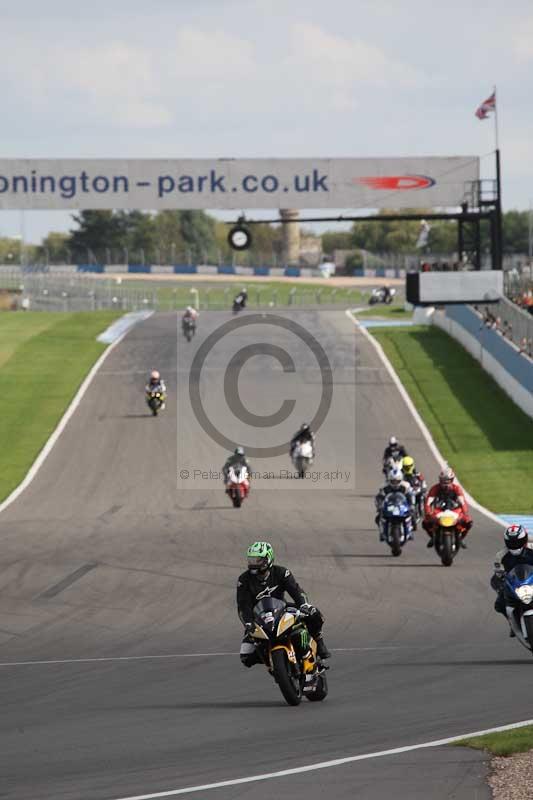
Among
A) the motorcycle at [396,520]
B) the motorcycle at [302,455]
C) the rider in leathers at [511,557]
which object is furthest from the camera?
the motorcycle at [302,455]

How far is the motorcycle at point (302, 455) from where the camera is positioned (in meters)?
37.3

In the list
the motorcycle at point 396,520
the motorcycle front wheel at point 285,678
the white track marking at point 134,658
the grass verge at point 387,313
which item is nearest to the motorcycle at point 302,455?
the motorcycle at point 396,520

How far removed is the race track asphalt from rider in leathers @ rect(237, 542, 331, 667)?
0.47m

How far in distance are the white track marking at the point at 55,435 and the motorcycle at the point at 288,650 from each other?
22104 mm

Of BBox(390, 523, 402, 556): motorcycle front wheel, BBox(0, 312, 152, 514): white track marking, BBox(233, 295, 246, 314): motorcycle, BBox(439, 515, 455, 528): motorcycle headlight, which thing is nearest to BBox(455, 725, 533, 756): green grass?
BBox(439, 515, 455, 528): motorcycle headlight

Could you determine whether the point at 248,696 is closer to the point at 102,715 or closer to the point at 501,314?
the point at 102,715

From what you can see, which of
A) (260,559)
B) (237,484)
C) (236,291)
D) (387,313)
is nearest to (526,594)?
(260,559)

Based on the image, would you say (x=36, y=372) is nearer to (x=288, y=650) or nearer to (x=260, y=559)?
(x=260, y=559)

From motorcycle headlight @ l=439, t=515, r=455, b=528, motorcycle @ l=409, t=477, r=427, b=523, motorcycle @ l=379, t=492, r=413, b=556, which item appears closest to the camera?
motorcycle headlight @ l=439, t=515, r=455, b=528

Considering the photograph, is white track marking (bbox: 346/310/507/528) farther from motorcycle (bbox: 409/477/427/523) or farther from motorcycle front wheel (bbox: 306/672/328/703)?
motorcycle front wheel (bbox: 306/672/328/703)

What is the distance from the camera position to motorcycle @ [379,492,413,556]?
2420 cm

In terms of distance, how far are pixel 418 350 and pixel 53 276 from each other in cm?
3959

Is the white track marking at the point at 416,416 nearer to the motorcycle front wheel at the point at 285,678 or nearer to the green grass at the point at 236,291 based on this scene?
the motorcycle front wheel at the point at 285,678

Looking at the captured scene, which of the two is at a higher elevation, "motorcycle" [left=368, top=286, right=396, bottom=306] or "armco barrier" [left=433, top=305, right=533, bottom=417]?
"motorcycle" [left=368, top=286, right=396, bottom=306]
